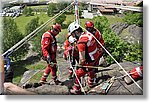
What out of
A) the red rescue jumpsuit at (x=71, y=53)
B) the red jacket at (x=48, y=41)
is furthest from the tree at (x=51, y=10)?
the red rescue jumpsuit at (x=71, y=53)

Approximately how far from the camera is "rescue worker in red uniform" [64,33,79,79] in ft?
8.38

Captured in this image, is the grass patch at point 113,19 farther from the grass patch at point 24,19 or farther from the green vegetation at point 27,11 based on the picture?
the green vegetation at point 27,11

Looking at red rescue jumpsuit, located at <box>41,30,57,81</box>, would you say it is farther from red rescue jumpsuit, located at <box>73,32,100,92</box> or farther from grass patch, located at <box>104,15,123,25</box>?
grass patch, located at <box>104,15,123,25</box>

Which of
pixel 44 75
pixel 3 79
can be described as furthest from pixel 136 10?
pixel 3 79

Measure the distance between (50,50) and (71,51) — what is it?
15 centimetres

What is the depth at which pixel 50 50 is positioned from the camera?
258cm

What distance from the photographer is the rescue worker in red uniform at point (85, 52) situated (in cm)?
254

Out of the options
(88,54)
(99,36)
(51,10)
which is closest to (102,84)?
(88,54)

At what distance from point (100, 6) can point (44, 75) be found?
650 mm

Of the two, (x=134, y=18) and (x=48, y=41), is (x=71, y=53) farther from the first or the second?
(x=134, y=18)

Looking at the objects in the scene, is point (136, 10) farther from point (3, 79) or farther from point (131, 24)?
point (3, 79)

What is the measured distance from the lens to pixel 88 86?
2.58m

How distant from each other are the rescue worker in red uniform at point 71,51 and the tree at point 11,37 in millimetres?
298

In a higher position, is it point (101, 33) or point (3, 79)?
point (101, 33)
